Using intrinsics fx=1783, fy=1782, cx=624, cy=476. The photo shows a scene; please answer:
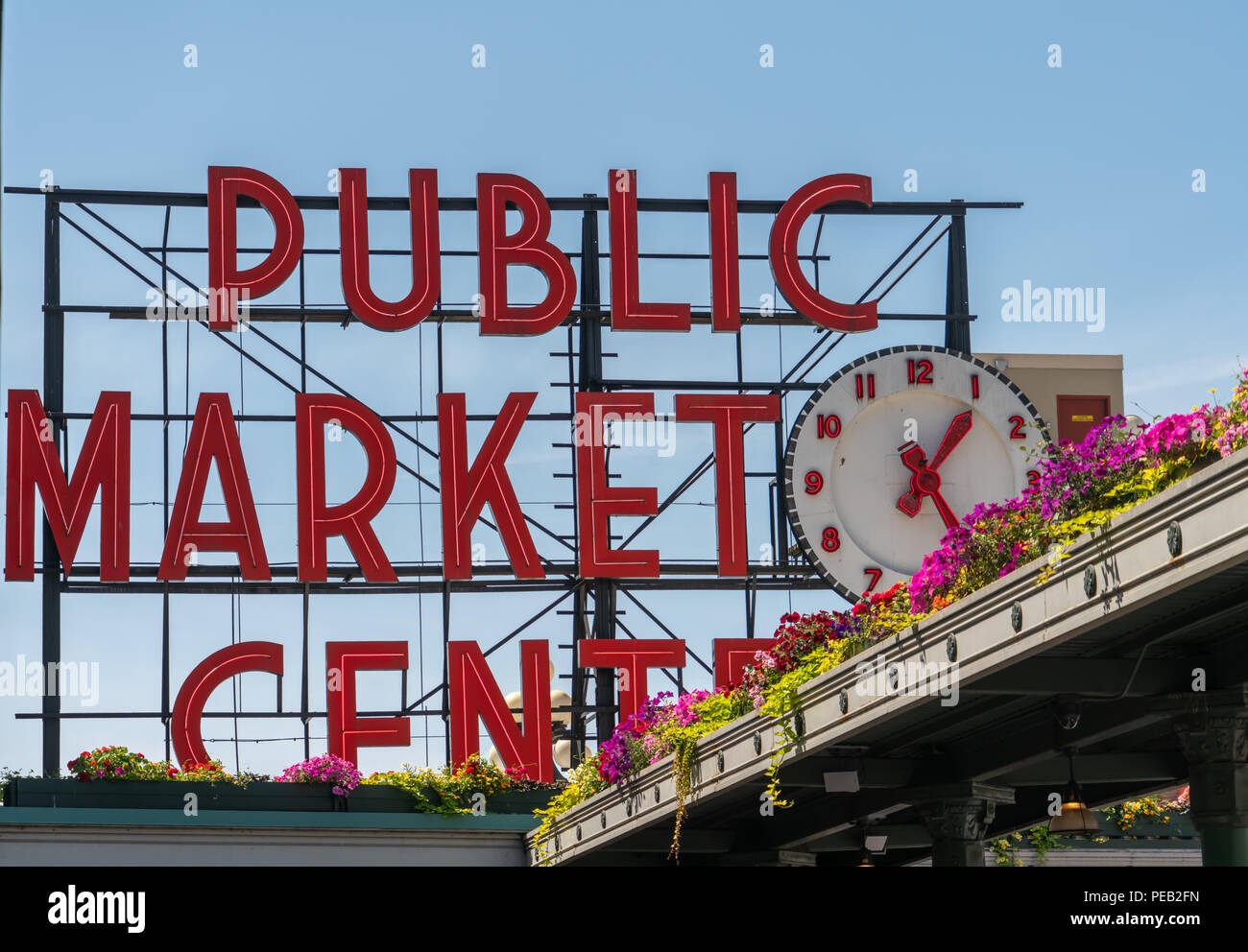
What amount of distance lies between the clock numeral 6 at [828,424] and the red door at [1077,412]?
516 cm

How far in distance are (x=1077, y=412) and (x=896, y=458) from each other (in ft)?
15.3

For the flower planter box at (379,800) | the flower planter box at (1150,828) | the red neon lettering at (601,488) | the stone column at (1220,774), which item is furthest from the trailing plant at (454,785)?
the stone column at (1220,774)

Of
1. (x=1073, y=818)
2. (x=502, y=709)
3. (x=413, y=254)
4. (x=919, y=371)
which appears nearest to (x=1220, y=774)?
(x=1073, y=818)

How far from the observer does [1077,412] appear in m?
35.0

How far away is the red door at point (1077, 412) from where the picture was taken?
34.8 meters

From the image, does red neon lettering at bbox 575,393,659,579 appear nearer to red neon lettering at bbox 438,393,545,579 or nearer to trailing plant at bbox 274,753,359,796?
red neon lettering at bbox 438,393,545,579

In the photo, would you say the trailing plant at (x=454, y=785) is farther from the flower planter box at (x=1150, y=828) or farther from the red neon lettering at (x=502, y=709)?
the flower planter box at (x=1150, y=828)

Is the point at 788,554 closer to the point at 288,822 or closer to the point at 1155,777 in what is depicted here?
the point at 288,822

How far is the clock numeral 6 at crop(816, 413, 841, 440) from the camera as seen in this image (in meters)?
32.3

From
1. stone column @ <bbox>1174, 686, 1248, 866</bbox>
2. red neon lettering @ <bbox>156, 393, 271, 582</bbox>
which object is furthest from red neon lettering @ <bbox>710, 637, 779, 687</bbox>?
stone column @ <bbox>1174, 686, 1248, 866</bbox>

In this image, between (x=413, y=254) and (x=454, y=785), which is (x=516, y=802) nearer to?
(x=454, y=785)

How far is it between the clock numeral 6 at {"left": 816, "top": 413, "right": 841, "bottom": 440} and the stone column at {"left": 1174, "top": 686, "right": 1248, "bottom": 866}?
1871 centimetres

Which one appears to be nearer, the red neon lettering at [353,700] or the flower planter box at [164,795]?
the flower planter box at [164,795]
